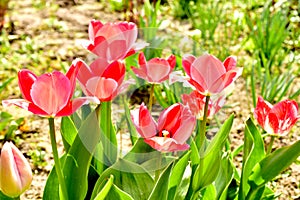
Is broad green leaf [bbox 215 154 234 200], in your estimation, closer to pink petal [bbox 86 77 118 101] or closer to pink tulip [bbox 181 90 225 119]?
pink tulip [bbox 181 90 225 119]

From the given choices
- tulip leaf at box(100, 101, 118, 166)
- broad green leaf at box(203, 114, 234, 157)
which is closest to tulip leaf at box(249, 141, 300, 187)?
broad green leaf at box(203, 114, 234, 157)

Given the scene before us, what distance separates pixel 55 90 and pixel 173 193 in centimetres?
39

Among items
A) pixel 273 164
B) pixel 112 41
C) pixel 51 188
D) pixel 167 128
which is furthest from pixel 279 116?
pixel 51 188

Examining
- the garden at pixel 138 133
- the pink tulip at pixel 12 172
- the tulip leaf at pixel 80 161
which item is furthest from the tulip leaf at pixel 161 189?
the pink tulip at pixel 12 172

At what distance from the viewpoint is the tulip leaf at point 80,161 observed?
1232mm

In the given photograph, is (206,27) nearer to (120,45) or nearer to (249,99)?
(249,99)

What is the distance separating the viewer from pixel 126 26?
1298 mm

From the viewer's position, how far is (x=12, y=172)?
114cm

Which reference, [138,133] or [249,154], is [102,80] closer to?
[138,133]

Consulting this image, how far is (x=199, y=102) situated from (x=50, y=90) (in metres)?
0.41

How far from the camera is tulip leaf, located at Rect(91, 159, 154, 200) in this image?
Answer: 4.21ft

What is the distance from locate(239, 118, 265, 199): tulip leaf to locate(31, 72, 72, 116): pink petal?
1.89 feet

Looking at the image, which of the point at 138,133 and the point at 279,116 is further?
the point at 279,116

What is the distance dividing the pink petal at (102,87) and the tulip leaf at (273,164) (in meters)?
0.45
